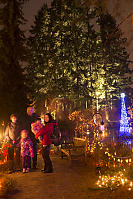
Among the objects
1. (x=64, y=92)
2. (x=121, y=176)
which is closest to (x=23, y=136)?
(x=121, y=176)

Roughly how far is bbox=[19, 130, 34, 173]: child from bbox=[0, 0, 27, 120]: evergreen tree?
6.71 ft

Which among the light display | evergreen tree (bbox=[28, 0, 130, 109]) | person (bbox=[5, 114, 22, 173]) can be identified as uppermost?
evergreen tree (bbox=[28, 0, 130, 109])

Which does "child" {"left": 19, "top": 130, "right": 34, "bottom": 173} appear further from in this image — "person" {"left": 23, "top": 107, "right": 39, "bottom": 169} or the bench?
the bench

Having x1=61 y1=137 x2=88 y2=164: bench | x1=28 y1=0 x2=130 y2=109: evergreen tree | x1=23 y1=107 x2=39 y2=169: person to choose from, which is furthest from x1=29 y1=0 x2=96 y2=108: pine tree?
x1=23 y1=107 x2=39 y2=169: person

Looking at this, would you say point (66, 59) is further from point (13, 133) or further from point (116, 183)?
point (116, 183)

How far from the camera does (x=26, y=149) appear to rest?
8211mm

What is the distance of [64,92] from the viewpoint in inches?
955

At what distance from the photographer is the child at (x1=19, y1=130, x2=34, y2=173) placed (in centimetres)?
812

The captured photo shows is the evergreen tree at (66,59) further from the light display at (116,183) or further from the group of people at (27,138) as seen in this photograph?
the light display at (116,183)

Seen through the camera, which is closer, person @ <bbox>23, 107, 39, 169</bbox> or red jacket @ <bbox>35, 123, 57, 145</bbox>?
red jacket @ <bbox>35, 123, 57, 145</bbox>

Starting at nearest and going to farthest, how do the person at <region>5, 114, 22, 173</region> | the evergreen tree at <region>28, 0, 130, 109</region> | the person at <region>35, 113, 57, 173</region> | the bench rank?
the person at <region>35, 113, 57, 173</region>
the person at <region>5, 114, 22, 173</region>
the bench
the evergreen tree at <region>28, 0, 130, 109</region>

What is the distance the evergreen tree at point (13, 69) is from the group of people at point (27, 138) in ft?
4.73

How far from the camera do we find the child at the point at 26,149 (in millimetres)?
8125

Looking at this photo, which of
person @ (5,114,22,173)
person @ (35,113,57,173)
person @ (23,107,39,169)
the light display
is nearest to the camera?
the light display
